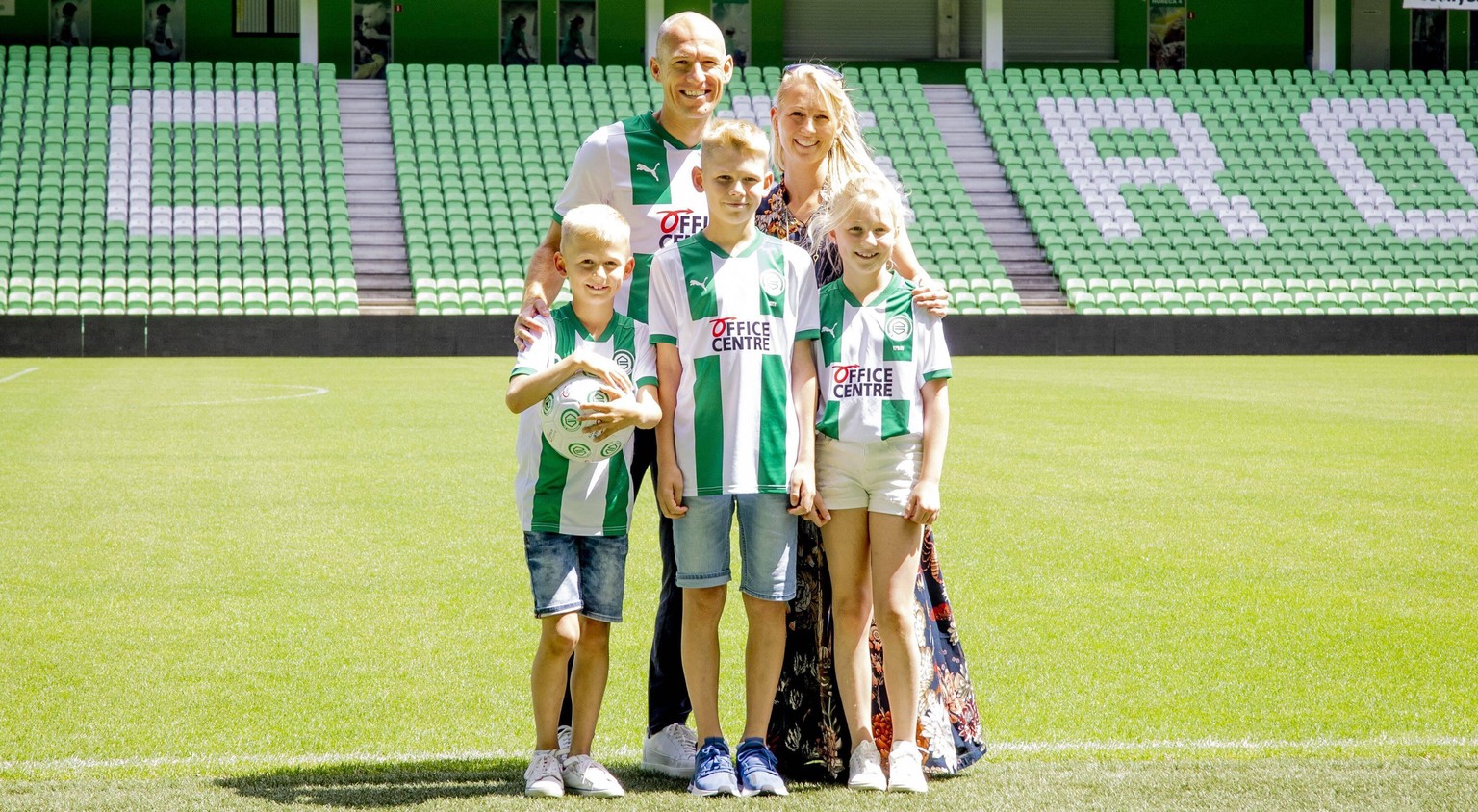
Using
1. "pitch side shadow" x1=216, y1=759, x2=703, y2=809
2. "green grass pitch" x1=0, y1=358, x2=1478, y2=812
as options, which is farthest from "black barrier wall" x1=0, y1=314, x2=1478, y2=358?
"pitch side shadow" x1=216, y1=759, x2=703, y2=809

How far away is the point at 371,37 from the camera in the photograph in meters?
29.3

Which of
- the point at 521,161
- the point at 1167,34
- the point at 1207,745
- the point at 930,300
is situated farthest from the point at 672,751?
the point at 1167,34

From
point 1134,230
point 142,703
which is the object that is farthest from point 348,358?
point 142,703

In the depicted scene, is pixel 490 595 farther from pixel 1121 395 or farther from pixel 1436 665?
pixel 1121 395

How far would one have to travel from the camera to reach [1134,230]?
25.8 meters

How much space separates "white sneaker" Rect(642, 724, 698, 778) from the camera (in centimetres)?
368

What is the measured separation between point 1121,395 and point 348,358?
11.6 m

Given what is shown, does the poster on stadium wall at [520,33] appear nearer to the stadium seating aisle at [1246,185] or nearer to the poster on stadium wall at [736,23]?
the poster on stadium wall at [736,23]

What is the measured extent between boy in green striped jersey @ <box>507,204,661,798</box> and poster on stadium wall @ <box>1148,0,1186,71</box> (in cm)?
3005

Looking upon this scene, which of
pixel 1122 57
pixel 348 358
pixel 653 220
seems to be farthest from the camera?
pixel 1122 57

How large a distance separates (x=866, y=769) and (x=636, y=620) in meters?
2.09

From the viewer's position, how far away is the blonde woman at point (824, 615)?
3674 mm

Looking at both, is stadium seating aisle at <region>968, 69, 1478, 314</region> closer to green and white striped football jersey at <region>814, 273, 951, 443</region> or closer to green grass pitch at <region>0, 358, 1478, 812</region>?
green grass pitch at <region>0, 358, 1478, 812</region>

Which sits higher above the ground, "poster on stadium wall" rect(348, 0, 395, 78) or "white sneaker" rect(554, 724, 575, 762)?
"poster on stadium wall" rect(348, 0, 395, 78)
